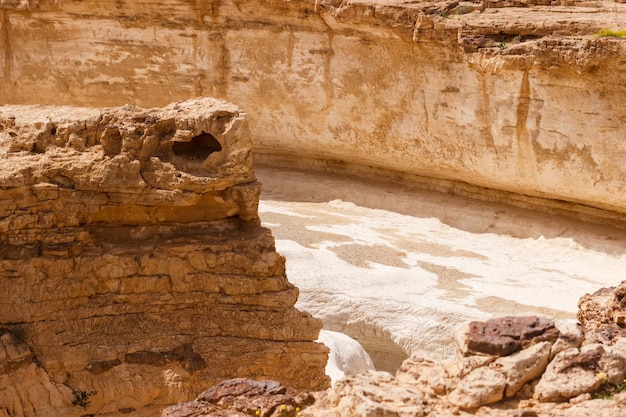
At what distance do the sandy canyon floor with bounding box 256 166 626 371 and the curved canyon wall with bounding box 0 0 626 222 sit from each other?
1.57 ft

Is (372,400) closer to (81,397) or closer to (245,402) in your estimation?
(245,402)

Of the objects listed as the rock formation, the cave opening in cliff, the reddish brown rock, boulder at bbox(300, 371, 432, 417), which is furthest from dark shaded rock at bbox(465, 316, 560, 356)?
the cave opening in cliff

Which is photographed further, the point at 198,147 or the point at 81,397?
the point at 198,147

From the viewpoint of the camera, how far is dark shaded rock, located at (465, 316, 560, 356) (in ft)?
18.4

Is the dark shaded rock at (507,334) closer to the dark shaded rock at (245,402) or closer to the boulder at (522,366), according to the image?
the boulder at (522,366)

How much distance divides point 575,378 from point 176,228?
454 centimetres

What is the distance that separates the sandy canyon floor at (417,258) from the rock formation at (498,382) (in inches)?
201

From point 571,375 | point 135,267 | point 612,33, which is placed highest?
point 612,33

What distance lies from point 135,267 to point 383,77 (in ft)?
28.0

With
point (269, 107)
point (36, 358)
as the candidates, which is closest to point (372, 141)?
point (269, 107)

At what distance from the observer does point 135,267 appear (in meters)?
8.77

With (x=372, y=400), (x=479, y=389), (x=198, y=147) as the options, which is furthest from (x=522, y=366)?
(x=198, y=147)

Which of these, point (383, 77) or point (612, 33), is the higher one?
point (612, 33)

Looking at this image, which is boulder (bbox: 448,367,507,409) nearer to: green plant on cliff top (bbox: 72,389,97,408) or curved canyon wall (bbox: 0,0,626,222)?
green plant on cliff top (bbox: 72,389,97,408)
